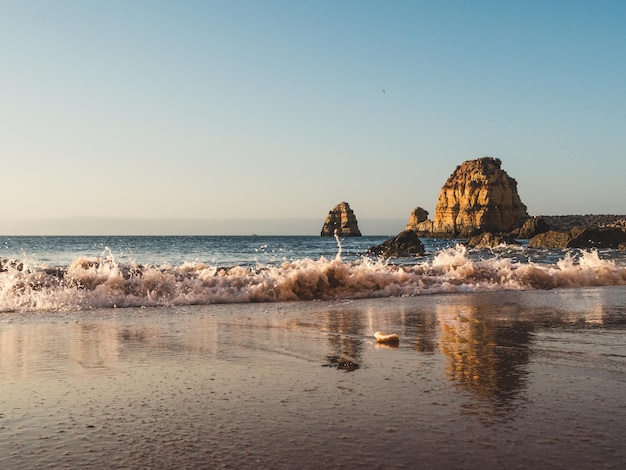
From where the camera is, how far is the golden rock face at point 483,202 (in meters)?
116

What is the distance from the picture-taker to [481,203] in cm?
11656

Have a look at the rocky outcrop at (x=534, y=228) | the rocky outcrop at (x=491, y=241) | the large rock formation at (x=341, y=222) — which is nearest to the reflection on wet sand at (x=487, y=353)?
the rocky outcrop at (x=491, y=241)

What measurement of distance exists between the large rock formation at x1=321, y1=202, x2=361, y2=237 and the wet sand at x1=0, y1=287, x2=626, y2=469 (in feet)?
519

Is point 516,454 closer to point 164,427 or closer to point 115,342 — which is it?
point 164,427

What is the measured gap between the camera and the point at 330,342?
262 inches

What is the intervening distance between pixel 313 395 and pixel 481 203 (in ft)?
384

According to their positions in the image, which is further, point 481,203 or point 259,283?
point 481,203

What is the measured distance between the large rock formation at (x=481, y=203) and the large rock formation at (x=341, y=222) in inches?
1622

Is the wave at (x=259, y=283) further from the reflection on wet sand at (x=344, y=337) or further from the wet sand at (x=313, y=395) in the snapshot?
the reflection on wet sand at (x=344, y=337)

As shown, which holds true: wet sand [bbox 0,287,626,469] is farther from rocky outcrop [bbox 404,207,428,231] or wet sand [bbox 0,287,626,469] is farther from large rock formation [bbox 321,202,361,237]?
large rock formation [bbox 321,202,361,237]

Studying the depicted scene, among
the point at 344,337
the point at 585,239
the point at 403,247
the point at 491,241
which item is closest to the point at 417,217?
the point at 491,241

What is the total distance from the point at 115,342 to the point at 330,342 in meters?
2.36

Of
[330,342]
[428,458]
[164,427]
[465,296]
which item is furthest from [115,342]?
[465,296]

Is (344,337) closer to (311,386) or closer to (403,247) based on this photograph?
(311,386)
